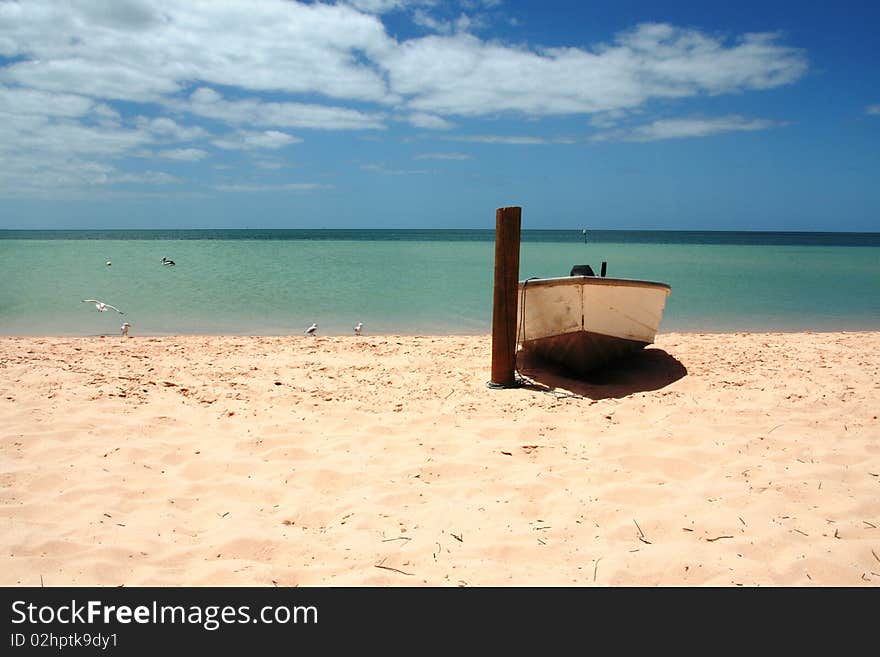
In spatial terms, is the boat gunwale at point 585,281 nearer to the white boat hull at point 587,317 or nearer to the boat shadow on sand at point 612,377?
the white boat hull at point 587,317

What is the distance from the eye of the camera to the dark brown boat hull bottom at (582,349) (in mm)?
6656

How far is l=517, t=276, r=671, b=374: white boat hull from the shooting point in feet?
21.1

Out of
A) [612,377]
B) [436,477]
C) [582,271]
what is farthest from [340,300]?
[436,477]

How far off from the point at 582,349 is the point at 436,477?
11.0ft

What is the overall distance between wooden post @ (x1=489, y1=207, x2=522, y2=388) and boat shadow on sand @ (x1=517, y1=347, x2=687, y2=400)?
0.32 meters

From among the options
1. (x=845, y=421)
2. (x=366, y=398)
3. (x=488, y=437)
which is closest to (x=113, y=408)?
A: (x=366, y=398)

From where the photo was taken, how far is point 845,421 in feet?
15.7

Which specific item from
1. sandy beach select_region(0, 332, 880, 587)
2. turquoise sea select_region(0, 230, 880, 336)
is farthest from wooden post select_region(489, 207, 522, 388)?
turquoise sea select_region(0, 230, 880, 336)

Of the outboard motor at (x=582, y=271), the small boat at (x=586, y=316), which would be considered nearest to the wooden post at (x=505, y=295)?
the small boat at (x=586, y=316)

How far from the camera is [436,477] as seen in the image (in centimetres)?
394

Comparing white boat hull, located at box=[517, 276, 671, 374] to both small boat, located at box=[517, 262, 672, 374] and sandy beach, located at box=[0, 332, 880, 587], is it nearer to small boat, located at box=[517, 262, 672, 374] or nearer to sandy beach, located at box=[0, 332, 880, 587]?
→ small boat, located at box=[517, 262, 672, 374]

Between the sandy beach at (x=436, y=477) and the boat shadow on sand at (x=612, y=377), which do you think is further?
the boat shadow on sand at (x=612, y=377)

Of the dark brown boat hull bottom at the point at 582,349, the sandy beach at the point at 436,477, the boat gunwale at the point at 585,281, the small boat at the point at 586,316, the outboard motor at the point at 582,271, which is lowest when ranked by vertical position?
the sandy beach at the point at 436,477
